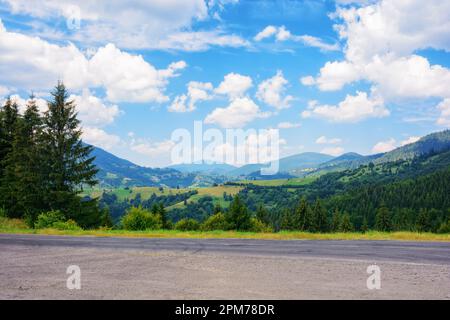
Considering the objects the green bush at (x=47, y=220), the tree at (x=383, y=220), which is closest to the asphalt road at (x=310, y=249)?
the green bush at (x=47, y=220)

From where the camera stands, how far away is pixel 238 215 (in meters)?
56.1

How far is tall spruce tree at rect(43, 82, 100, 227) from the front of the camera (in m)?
37.4

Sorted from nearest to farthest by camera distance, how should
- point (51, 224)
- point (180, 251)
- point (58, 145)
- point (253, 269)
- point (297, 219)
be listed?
point (253, 269) → point (180, 251) → point (51, 224) → point (58, 145) → point (297, 219)

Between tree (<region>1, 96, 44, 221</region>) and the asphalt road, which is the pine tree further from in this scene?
the asphalt road

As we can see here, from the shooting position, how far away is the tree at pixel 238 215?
5584 centimetres

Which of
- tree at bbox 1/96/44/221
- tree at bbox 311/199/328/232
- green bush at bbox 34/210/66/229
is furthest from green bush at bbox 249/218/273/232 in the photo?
tree at bbox 311/199/328/232

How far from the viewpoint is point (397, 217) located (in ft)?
581

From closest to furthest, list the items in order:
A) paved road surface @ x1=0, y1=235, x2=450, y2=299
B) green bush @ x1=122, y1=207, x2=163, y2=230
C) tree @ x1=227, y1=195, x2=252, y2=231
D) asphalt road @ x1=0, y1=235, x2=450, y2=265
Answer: paved road surface @ x1=0, y1=235, x2=450, y2=299 < asphalt road @ x1=0, y1=235, x2=450, y2=265 < green bush @ x1=122, y1=207, x2=163, y2=230 < tree @ x1=227, y1=195, x2=252, y2=231

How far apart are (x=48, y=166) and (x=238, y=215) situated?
2775 cm

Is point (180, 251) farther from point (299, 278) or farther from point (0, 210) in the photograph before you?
point (0, 210)

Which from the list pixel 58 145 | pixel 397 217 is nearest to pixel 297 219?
pixel 58 145

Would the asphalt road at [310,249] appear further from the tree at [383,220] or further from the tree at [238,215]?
the tree at [383,220]

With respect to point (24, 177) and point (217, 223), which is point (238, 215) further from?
point (24, 177)
